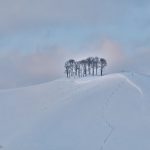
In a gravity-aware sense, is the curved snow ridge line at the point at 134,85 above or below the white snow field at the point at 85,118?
above

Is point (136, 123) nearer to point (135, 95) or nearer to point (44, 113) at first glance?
point (135, 95)

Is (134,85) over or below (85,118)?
over

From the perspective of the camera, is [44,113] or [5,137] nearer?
[5,137]

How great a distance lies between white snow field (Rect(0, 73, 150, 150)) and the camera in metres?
18.5

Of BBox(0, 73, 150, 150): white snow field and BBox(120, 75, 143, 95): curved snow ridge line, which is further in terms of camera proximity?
BBox(120, 75, 143, 95): curved snow ridge line

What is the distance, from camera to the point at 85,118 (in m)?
21.3

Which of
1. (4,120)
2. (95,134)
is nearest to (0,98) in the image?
(4,120)

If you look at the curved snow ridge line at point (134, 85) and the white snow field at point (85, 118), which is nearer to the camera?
the white snow field at point (85, 118)

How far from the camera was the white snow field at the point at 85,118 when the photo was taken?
60.6 feet

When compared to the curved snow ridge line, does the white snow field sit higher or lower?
lower

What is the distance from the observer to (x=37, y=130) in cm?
2061

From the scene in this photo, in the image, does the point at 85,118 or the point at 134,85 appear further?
the point at 134,85

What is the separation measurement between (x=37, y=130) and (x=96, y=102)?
14.8 ft

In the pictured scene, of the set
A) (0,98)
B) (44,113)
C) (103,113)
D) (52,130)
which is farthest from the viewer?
(0,98)
